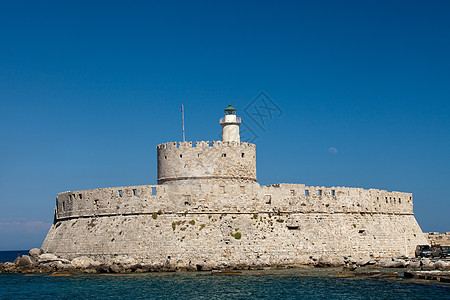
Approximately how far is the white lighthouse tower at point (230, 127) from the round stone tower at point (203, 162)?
1032 millimetres

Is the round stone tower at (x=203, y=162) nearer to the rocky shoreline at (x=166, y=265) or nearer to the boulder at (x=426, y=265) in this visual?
the rocky shoreline at (x=166, y=265)

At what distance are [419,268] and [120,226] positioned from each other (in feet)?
48.3

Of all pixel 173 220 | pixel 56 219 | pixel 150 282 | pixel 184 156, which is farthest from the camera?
pixel 56 219

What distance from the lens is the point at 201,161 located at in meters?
32.5

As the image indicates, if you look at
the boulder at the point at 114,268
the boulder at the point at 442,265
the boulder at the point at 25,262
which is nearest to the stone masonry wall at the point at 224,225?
the boulder at the point at 114,268

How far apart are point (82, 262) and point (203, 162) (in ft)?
26.3

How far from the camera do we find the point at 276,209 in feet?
104

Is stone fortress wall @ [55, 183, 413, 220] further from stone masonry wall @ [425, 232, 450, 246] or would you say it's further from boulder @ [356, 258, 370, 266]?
stone masonry wall @ [425, 232, 450, 246]

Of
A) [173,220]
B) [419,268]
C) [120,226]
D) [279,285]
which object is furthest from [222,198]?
[419,268]

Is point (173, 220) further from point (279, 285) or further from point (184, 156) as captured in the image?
point (279, 285)

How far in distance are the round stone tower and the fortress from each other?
53mm

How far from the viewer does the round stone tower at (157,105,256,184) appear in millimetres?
32500

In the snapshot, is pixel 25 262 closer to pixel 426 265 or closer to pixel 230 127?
pixel 230 127

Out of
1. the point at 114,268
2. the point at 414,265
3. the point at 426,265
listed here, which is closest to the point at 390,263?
the point at 414,265
